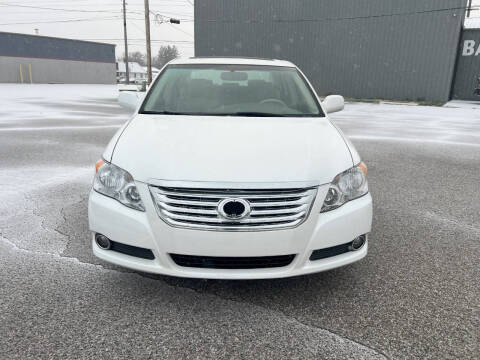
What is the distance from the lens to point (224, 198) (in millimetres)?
2186

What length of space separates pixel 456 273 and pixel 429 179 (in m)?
3.26

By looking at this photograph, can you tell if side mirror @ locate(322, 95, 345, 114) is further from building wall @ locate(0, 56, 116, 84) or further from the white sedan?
building wall @ locate(0, 56, 116, 84)

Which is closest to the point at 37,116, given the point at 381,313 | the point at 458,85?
the point at 381,313

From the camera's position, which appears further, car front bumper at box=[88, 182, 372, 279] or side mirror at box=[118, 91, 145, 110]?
side mirror at box=[118, 91, 145, 110]

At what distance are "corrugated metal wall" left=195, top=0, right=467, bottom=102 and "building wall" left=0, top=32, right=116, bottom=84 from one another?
26.6 metres

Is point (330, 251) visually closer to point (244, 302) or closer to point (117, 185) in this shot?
point (244, 302)

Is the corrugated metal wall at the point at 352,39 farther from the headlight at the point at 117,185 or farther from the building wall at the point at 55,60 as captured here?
the building wall at the point at 55,60

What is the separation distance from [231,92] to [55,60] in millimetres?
52081

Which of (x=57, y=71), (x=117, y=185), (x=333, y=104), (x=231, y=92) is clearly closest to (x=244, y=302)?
(x=117, y=185)

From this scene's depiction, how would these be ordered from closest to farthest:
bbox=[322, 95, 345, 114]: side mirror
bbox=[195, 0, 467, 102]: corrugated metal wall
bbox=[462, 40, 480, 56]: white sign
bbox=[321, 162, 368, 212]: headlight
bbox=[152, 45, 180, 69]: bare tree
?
bbox=[321, 162, 368, 212]: headlight → bbox=[322, 95, 345, 114]: side mirror → bbox=[195, 0, 467, 102]: corrugated metal wall → bbox=[462, 40, 480, 56]: white sign → bbox=[152, 45, 180, 69]: bare tree

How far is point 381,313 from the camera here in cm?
245

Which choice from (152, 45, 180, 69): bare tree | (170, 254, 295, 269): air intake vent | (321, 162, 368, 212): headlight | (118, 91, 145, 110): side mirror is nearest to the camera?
(170, 254, 295, 269): air intake vent

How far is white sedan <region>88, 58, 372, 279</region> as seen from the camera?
86.6 inches

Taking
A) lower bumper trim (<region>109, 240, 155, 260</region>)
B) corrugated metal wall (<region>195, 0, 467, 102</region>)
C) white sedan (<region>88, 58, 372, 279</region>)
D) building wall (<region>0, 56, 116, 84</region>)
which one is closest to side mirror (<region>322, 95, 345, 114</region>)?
white sedan (<region>88, 58, 372, 279</region>)
